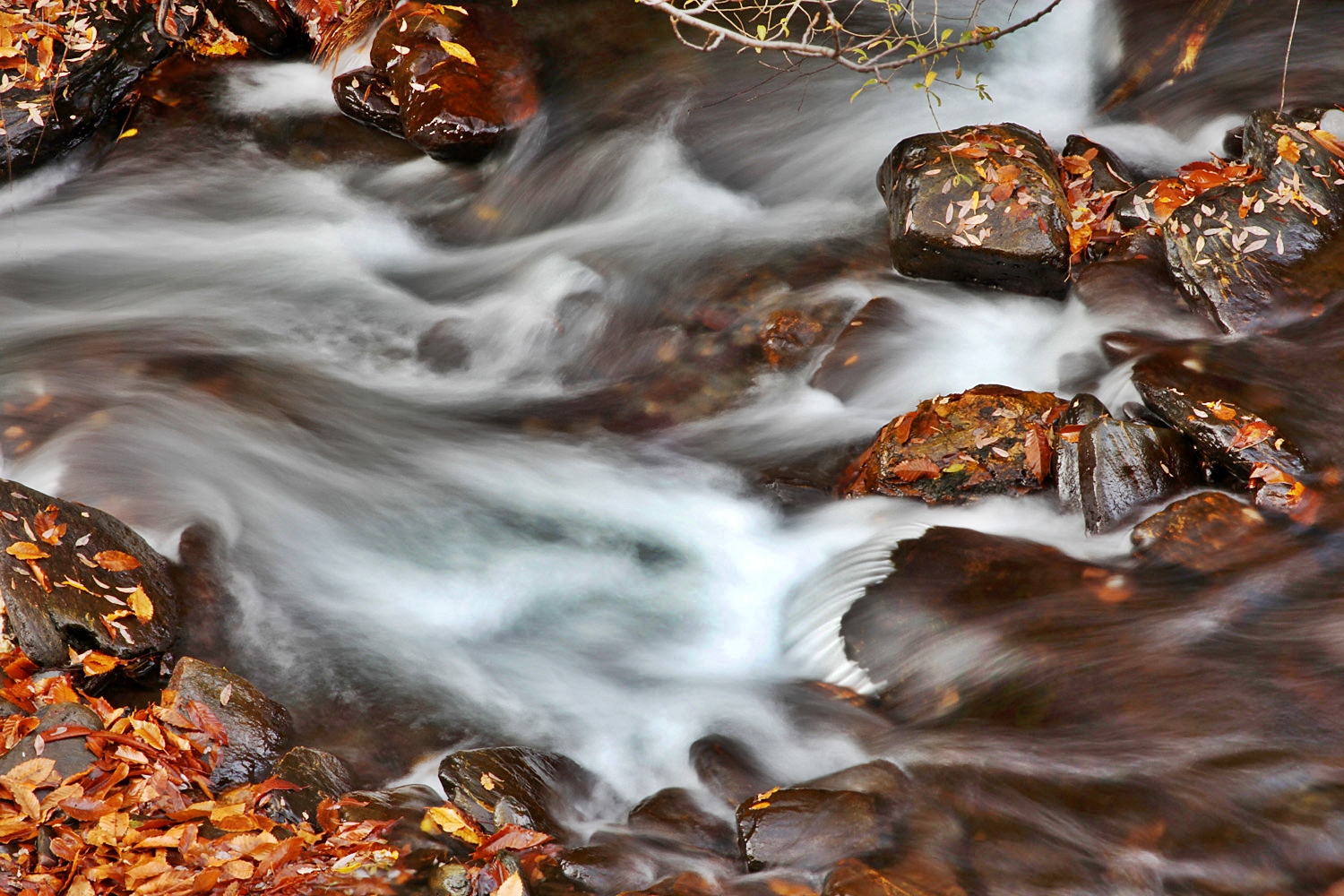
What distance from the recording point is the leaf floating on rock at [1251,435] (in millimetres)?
5043

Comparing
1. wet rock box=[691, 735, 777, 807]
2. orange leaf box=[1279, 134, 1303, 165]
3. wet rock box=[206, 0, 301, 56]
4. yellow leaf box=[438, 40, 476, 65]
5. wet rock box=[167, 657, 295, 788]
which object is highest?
wet rock box=[206, 0, 301, 56]

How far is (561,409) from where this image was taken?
6.90 m

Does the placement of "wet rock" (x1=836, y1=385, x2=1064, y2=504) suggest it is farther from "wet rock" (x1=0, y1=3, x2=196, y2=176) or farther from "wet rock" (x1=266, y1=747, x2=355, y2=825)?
"wet rock" (x1=0, y1=3, x2=196, y2=176)

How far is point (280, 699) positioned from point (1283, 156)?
6659mm

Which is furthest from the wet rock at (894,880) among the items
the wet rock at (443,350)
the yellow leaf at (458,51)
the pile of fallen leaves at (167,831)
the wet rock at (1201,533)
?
the yellow leaf at (458,51)

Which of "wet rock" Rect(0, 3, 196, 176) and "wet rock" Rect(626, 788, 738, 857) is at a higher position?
"wet rock" Rect(0, 3, 196, 176)

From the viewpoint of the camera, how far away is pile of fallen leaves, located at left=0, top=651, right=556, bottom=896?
147 inches

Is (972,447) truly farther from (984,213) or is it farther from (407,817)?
(407,817)

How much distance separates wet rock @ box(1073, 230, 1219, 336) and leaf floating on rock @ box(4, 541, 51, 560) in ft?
20.0

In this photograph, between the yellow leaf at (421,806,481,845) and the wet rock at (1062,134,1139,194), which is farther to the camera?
the wet rock at (1062,134,1139,194)

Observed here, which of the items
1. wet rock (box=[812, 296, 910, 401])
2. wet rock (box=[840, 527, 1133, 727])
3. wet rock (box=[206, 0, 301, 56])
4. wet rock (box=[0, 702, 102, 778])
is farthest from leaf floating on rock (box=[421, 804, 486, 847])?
wet rock (box=[206, 0, 301, 56])

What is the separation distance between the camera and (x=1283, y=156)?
246 inches

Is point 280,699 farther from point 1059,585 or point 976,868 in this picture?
point 1059,585

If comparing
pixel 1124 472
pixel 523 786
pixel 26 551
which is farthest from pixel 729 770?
pixel 26 551
